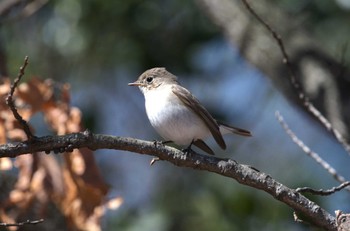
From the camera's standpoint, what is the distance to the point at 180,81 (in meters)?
6.07

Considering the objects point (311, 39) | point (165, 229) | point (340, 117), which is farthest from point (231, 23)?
point (165, 229)

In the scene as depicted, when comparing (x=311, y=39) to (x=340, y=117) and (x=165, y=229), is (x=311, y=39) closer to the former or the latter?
(x=340, y=117)

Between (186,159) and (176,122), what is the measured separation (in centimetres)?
81

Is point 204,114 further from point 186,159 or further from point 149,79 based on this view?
point 186,159

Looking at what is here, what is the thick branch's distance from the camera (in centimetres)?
246

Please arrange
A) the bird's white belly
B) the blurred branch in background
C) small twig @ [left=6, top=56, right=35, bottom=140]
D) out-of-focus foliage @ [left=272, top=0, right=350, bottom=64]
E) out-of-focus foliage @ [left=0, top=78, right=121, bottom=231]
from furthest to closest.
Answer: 1. out-of-focus foliage @ [left=272, top=0, right=350, bottom=64]
2. the blurred branch in background
3. out-of-focus foliage @ [left=0, top=78, right=121, bottom=231]
4. the bird's white belly
5. small twig @ [left=6, top=56, right=35, bottom=140]

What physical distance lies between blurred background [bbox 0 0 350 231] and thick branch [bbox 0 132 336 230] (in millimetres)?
1827

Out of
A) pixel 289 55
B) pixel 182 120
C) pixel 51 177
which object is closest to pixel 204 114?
pixel 182 120

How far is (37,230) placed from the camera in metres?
3.93

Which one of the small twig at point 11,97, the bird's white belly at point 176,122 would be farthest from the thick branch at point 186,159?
the bird's white belly at point 176,122

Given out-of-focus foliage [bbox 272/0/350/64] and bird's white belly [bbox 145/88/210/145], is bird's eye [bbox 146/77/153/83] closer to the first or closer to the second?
bird's white belly [bbox 145/88/210/145]

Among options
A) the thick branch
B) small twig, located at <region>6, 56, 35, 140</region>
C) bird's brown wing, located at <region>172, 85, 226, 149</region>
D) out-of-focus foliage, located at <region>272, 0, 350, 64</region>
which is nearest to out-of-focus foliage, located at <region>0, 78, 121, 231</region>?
bird's brown wing, located at <region>172, 85, 226, 149</region>

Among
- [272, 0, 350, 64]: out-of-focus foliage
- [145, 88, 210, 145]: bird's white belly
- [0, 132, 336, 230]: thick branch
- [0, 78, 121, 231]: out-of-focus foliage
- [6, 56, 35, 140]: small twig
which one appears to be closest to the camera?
[6, 56, 35, 140]: small twig

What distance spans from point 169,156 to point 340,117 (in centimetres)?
225
